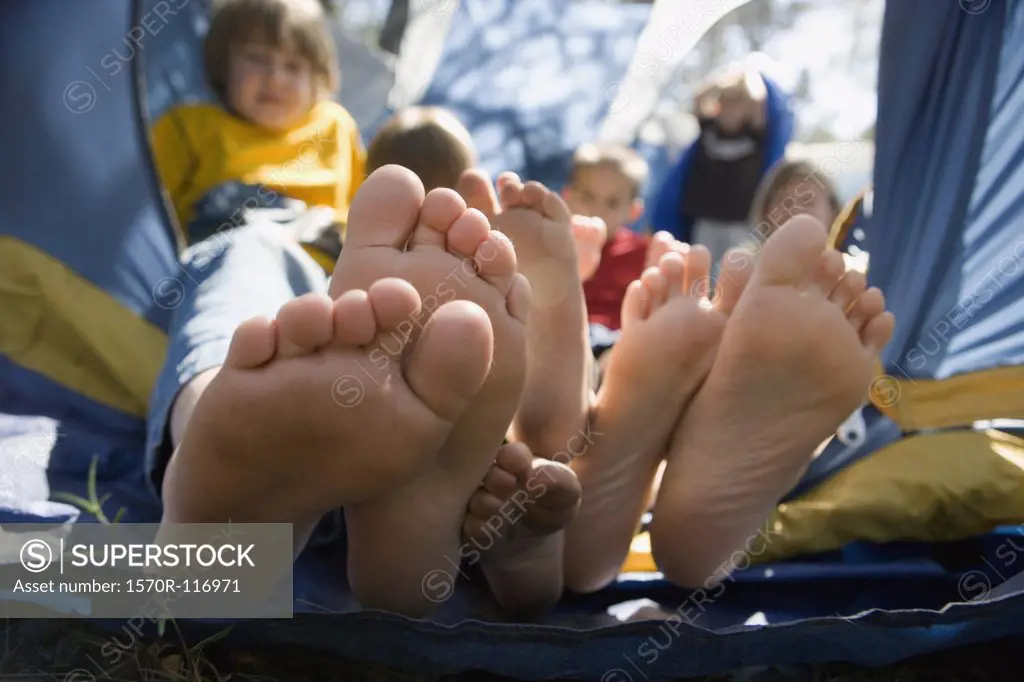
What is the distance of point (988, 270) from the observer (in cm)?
107

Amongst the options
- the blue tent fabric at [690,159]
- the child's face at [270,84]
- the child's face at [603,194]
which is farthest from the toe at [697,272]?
the blue tent fabric at [690,159]

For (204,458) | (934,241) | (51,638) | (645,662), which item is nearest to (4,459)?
(51,638)

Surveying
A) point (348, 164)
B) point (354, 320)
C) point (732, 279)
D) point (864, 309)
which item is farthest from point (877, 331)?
point (348, 164)

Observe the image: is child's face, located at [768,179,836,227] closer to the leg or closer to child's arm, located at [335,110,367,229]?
child's arm, located at [335,110,367,229]

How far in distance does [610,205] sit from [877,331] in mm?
1034

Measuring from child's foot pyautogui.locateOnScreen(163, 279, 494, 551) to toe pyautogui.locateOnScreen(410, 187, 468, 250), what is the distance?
82mm

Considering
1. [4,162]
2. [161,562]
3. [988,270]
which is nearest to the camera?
[161,562]

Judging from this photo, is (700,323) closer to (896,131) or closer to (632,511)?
(632,511)

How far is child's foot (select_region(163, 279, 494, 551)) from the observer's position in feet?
1.95

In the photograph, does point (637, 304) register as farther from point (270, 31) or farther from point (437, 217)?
point (270, 31)

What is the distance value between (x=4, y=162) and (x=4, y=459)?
46 centimetres

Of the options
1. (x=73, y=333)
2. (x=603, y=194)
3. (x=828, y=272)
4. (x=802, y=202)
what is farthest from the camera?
(x=603, y=194)

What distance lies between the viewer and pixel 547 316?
2.71ft

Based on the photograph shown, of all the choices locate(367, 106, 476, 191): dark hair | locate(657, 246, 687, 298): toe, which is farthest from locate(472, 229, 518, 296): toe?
locate(367, 106, 476, 191): dark hair
